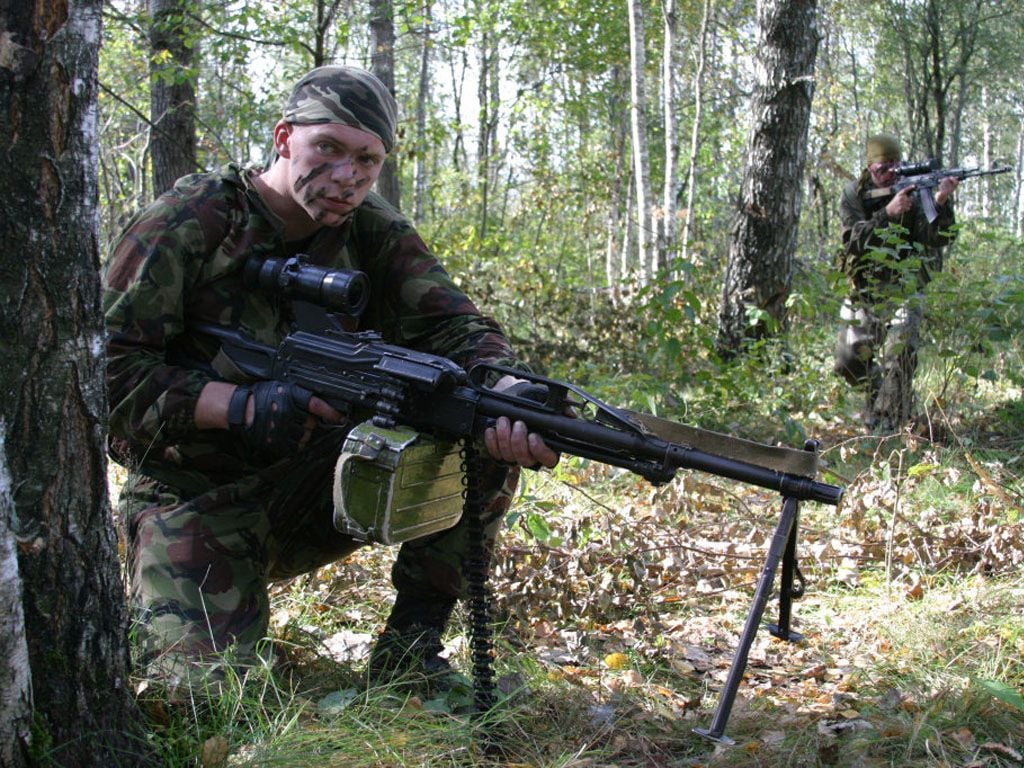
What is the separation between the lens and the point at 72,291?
200 centimetres

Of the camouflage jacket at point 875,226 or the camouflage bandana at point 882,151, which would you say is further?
the camouflage bandana at point 882,151

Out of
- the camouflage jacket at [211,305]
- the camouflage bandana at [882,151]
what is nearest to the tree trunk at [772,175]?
the camouflage bandana at [882,151]

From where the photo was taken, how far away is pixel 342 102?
3.09 meters

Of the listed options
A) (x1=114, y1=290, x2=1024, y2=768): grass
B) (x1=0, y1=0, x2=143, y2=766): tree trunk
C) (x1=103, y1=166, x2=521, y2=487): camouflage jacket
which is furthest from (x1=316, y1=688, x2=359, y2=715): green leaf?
(x1=103, y1=166, x2=521, y2=487): camouflage jacket

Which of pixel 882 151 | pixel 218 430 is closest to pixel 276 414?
pixel 218 430

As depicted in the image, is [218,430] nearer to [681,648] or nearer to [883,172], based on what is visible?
[681,648]

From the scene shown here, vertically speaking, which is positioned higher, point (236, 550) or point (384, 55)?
point (384, 55)

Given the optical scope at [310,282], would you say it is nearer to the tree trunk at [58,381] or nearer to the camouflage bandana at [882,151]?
the tree trunk at [58,381]

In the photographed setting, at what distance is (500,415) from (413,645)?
825 mm

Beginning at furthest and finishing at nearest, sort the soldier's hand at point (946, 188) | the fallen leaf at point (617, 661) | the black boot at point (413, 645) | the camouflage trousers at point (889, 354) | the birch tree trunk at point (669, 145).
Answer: the birch tree trunk at point (669, 145) < the soldier's hand at point (946, 188) < the camouflage trousers at point (889, 354) < the fallen leaf at point (617, 661) < the black boot at point (413, 645)

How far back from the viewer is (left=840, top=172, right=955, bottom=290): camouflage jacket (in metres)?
7.50

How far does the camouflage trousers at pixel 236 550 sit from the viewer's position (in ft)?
9.08

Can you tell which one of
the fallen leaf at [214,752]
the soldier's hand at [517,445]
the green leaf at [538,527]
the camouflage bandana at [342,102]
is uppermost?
the camouflage bandana at [342,102]

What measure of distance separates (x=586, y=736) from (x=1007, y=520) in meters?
2.61
